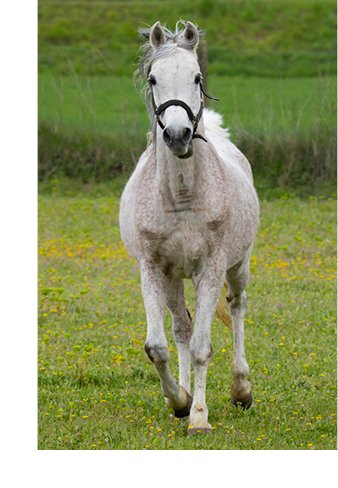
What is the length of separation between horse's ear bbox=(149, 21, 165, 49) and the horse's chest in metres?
A: 0.95

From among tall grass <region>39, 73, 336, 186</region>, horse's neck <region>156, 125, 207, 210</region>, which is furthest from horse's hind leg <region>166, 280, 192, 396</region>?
tall grass <region>39, 73, 336, 186</region>

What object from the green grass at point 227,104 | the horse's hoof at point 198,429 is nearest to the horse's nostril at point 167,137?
the horse's hoof at point 198,429

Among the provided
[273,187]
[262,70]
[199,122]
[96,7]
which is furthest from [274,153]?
[96,7]

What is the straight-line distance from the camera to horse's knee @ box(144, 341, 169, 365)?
5492 mm

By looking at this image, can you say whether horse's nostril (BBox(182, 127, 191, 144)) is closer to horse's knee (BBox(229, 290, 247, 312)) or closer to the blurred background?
horse's knee (BBox(229, 290, 247, 312))

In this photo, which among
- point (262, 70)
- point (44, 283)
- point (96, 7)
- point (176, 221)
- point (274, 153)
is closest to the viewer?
point (176, 221)

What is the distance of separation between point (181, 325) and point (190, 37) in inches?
71.6

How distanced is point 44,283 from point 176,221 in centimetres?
467

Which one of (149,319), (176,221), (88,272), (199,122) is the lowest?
(88,272)

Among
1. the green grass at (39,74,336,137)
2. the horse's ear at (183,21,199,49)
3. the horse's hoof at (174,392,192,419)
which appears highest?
the horse's ear at (183,21,199,49)

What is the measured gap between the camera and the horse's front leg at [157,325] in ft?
18.0

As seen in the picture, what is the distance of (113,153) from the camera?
14734 mm

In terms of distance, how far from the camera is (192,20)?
22594mm

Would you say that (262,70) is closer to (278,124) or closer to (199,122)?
(278,124)
